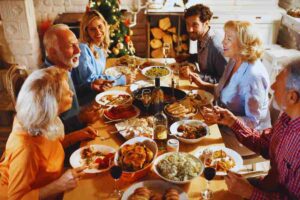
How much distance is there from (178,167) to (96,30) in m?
1.68

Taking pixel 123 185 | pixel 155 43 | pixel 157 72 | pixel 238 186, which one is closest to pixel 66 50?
pixel 157 72

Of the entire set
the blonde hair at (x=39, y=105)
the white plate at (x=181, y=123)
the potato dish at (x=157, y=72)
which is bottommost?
the white plate at (x=181, y=123)

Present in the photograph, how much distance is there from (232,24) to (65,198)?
161cm

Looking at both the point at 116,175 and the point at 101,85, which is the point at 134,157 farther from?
the point at 101,85

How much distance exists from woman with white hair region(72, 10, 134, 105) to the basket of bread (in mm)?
934

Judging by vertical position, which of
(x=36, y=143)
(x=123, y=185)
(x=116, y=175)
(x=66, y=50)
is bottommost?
(x=123, y=185)

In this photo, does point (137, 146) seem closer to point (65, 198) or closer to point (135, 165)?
point (135, 165)

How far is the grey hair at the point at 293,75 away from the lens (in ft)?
4.66

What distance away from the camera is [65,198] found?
1.46 meters

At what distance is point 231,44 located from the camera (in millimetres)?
2309

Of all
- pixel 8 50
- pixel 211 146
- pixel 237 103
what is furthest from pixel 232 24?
pixel 8 50

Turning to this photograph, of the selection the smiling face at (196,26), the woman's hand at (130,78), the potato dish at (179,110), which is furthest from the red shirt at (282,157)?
the smiling face at (196,26)

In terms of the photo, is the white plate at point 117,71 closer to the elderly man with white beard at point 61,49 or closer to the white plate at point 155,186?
the elderly man with white beard at point 61,49

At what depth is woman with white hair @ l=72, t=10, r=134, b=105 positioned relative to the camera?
8.53 ft
